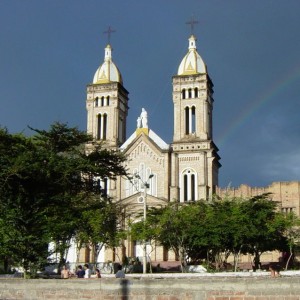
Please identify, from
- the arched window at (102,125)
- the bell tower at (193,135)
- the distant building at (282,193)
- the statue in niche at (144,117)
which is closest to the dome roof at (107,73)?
the arched window at (102,125)

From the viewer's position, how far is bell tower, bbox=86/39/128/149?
66.2 m

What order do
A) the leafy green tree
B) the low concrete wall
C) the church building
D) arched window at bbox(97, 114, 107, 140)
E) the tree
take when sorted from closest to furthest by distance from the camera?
the low concrete wall → the tree → the leafy green tree → the church building → arched window at bbox(97, 114, 107, 140)

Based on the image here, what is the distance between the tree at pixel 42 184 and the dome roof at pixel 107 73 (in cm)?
3262

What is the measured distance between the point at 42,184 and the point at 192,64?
37091 millimetres

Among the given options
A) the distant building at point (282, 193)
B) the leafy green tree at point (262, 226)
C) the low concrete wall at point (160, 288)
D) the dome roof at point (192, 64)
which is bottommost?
the low concrete wall at point (160, 288)

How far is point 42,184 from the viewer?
31.4 m

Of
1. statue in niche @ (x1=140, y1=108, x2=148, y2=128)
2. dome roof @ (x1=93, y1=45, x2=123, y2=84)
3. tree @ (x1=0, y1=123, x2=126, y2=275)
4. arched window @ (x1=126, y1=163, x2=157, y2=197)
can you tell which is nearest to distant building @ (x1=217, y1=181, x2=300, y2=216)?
arched window @ (x1=126, y1=163, x2=157, y2=197)

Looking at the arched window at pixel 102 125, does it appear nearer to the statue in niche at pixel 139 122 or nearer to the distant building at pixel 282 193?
the statue in niche at pixel 139 122

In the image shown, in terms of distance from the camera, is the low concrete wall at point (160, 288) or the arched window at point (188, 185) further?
the arched window at point (188, 185)

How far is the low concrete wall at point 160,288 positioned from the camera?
17.1 metres

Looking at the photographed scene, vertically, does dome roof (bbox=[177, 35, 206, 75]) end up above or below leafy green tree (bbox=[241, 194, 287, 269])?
above

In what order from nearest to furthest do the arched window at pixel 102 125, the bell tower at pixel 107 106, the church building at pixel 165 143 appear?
the church building at pixel 165 143 < the bell tower at pixel 107 106 < the arched window at pixel 102 125

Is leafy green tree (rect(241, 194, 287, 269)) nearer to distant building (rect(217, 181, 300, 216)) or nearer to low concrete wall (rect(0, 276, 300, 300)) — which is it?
distant building (rect(217, 181, 300, 216))

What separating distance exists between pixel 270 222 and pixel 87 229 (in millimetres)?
13789
